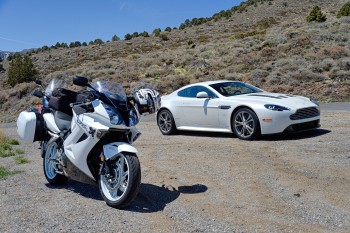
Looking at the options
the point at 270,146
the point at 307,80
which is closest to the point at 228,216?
the point at 270,146

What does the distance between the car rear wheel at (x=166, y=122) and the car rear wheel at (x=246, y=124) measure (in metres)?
2.12

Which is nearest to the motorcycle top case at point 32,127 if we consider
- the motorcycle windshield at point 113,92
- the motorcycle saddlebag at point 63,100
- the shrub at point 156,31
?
the motorcycle saddlebag at point 63,100

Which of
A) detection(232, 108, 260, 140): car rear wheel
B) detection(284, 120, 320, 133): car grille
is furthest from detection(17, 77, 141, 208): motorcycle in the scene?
detection(284, 120, 320, 133): car grille

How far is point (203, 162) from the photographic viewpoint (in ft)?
25.9

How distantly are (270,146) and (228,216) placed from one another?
4282mm

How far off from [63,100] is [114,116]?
1.41 metres

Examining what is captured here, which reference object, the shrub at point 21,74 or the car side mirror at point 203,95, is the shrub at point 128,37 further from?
the car side mirror at point 203,95

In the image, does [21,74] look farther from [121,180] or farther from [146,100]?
[121,180]

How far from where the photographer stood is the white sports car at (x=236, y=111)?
963cm

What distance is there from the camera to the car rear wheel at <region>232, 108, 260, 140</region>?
9.81 m

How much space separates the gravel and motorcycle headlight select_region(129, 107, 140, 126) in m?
1.04

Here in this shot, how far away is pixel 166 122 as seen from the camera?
473 inches

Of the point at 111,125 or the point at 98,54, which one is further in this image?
the point at 98,54

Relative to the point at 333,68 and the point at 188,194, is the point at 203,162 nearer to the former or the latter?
the point at 188,194
